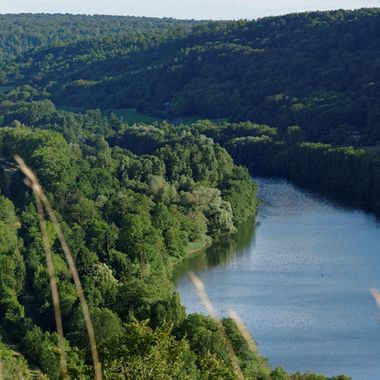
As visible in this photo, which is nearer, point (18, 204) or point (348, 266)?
point (348, 266)

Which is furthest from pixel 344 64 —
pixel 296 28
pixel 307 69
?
pixel 296 28

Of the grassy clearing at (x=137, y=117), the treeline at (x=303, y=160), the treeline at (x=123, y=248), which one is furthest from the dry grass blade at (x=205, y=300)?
the grassy clearing at (x=137, y=117)

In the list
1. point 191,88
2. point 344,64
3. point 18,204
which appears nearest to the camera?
point 18,204

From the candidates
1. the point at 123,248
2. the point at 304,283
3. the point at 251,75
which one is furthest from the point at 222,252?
the point at 251,75

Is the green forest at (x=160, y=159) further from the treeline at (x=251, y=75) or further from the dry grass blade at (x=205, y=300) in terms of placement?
the dry grass blade at (x=205, y=300)

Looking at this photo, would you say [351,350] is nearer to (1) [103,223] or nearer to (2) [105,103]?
(1) [103,223]

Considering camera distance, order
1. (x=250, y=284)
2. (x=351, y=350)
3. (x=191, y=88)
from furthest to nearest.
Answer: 1. (x=191, y=88)
2. (x=250, y=284)
3. (x=351, y=350)

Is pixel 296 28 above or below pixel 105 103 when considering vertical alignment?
above
